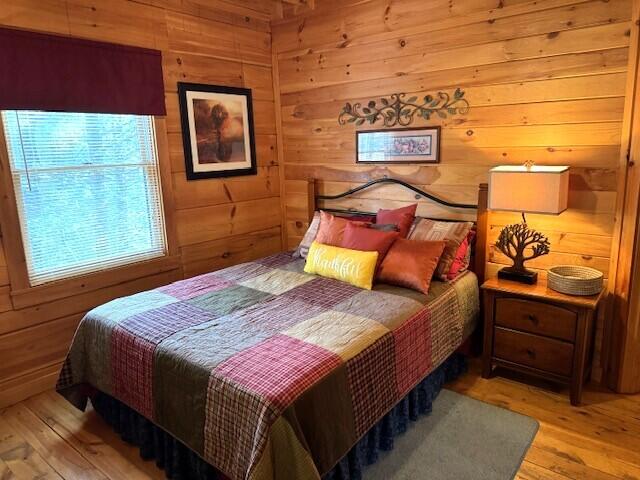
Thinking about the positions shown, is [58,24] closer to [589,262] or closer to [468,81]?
[468,81]

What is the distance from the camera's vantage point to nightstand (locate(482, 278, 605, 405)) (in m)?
2.40

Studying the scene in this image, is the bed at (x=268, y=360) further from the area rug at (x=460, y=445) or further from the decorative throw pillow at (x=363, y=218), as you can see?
the decorative throw pillow at (x=363, y=218)

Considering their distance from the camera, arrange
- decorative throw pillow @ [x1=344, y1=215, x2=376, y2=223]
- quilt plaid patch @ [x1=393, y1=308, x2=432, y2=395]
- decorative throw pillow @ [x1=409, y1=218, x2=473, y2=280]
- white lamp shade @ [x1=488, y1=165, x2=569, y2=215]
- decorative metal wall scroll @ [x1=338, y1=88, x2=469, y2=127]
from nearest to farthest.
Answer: quilt plaid patch @ [x1=393, y1=308, x2=432, y2=395] → white lamp shade @ [x1=488, y1=165, x2=569, y2=215] → decorative throw pillow @ [x1=409, y1=218, x2=473, y2=280] → decorative metal wall scroll @ [x1=338, y1=88, x2=469, y2=127] → decorative throw pillow @ [x1=344, y1=215, x2=376, y2=223]

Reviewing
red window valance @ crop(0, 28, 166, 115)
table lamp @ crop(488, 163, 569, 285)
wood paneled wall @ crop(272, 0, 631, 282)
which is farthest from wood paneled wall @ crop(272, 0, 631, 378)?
red window valance @ crop(0, 28, 166, 115)

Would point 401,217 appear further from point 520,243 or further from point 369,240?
point 520,243

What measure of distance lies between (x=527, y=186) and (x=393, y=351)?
1175 millimetres

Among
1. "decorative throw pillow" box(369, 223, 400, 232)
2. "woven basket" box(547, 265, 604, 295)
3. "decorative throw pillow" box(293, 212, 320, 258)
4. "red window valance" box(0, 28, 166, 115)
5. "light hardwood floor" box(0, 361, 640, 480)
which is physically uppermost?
"red window valance" box(0, 28, 166, 115)

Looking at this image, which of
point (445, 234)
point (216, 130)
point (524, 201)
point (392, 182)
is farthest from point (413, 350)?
point (216, 130)

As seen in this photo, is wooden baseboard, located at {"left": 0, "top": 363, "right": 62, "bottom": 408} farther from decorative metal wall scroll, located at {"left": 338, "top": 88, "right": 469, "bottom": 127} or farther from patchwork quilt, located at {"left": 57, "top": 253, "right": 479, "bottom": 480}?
decorative metal wall scroll, located at {"left": 338, "top": 88, "right": 469, "bottom": 127}

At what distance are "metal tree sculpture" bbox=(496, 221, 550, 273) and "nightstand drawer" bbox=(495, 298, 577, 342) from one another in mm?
233

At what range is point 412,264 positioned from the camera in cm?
262

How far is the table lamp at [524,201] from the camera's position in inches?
93.4

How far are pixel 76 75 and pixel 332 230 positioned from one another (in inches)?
71.8

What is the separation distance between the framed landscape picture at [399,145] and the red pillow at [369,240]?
0.69 metres
